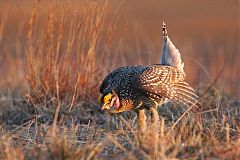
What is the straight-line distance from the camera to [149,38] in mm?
15570

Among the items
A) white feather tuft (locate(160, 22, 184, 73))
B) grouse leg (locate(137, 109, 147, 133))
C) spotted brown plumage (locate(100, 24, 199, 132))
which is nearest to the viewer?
grouse leg (locate(137, 109, 147, 133))

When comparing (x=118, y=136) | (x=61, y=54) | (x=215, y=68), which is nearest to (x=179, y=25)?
(x=215, y=68)

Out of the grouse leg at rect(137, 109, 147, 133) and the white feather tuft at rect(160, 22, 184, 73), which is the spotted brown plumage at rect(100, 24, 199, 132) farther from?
the white feather tuft at rect(160, 22, 184, 73)

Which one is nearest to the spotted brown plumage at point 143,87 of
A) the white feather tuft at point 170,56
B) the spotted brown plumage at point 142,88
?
the spotted brown plumage at point 142,88

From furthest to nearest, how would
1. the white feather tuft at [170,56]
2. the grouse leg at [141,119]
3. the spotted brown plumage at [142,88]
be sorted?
the white feather tuft at [170,56]
the spotted brown plumage at [142,88]
the grouse leg at [141,119]

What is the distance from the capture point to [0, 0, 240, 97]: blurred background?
7.04 meters

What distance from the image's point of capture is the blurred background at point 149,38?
7039 mm

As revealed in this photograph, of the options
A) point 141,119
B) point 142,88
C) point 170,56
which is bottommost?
point 141,119

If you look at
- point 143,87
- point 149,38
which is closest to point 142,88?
point 143,87

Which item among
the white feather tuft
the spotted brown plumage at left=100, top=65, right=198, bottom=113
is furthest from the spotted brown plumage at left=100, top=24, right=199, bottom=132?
the white feather tuft

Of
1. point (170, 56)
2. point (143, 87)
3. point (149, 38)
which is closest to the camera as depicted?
point (143, 87)

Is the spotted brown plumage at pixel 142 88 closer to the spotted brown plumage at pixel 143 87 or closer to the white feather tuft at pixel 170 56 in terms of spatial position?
the spotted brown plumage at pixel 143 87

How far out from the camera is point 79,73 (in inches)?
256

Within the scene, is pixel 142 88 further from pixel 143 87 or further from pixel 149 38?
pixel 149 38
